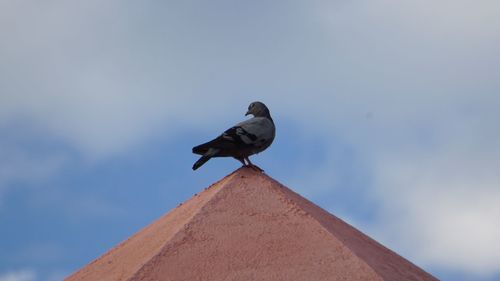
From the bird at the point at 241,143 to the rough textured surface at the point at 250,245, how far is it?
0.33 m

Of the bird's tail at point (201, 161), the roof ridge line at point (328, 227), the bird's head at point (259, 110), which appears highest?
the bird's head at point (259, 110)

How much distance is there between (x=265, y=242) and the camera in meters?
7.53

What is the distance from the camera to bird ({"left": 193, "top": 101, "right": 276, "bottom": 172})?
890cm

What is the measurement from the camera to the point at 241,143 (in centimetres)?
895

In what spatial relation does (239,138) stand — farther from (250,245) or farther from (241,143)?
(250,245)

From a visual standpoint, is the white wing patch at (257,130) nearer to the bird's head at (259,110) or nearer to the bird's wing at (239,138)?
the bird's wing at (239,138)

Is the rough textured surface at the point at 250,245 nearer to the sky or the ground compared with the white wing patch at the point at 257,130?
nearer to the ground

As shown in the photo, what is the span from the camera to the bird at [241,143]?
8.90 meters

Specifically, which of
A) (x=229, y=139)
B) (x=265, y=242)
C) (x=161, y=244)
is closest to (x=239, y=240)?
(x=265, y=242)

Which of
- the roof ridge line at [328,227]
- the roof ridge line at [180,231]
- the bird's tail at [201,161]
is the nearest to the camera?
the roof ridge line at [180,231]

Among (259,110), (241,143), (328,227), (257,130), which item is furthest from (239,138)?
(328,227)

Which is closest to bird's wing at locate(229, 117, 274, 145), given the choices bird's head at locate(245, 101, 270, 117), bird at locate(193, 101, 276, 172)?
bird at locate(193, 101, 276, 172)

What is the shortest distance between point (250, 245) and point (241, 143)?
1.74 metres

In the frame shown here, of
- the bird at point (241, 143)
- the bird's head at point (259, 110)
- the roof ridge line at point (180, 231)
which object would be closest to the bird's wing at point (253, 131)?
the bird at point (241, 143)
